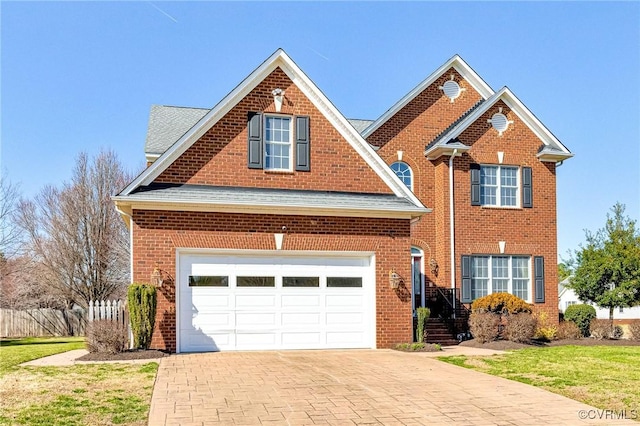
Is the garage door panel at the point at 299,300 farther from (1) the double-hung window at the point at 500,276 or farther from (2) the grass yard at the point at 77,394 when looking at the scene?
(1) the double-hung window at the point at 500,276

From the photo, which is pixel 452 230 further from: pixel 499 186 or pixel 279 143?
pixel 279 143

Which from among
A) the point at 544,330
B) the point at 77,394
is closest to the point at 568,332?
the point at 544,330

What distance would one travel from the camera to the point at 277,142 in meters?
17.1

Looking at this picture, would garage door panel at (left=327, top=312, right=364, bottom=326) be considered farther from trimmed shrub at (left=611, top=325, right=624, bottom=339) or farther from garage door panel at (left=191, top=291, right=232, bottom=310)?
trimmed shrub at (left=611, top=325, right=624, bottom=339)

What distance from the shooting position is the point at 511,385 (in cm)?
1076

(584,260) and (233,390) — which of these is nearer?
(233,390)

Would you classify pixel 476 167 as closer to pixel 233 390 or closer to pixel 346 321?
pixel 346 321

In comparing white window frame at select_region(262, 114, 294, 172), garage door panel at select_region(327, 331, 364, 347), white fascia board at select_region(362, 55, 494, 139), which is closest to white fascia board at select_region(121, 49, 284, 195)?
white window frame at select_region(262, 114, 294, 172)

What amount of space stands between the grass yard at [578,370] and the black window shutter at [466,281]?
4825mm

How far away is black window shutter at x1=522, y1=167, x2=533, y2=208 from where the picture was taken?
23.3 meters

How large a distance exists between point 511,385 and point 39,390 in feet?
25.5

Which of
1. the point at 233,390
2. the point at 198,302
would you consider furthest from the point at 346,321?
the point at 233,390

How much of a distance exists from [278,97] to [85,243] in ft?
68.3

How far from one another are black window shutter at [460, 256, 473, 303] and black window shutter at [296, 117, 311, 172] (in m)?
8.07
